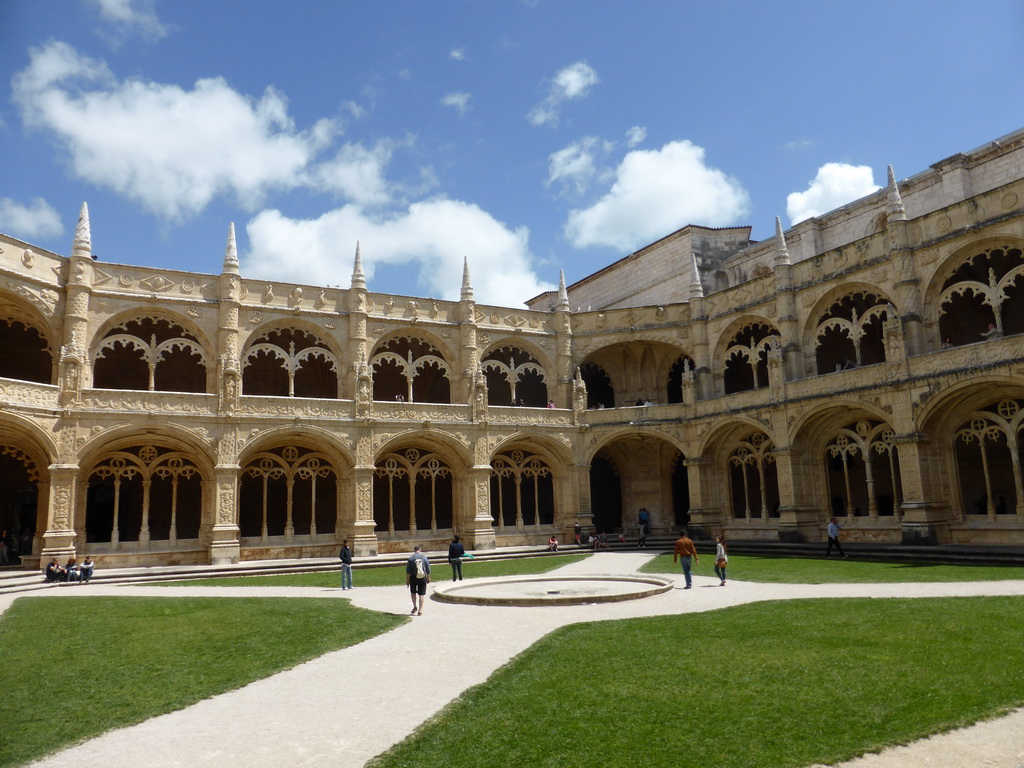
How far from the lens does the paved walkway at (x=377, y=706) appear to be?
6551 mm

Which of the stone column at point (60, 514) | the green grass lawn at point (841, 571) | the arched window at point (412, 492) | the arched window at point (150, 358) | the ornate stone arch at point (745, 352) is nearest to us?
the green grass lawn at point (841, 571)

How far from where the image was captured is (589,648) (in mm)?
10477

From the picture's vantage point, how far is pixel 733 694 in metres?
7.99

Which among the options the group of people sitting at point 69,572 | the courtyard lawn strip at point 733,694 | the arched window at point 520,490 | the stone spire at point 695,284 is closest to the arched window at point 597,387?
the arched window at point 520,490

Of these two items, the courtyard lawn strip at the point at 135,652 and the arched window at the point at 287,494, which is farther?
the arched window at the point at 287,494

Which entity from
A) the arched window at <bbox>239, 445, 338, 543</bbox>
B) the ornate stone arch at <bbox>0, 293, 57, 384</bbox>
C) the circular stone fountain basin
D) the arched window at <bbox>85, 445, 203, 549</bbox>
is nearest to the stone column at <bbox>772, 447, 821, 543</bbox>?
the circular stone fountain basin

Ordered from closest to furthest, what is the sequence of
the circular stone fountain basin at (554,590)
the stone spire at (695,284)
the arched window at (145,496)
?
the circular stone fountain basin at (554,590) → the arched window at (145,496) → the stone spire at (695,284)

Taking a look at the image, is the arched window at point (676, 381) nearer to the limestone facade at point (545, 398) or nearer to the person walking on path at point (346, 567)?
the limestone facade at point (545, 398)

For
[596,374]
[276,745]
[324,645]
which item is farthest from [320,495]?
[276,745]

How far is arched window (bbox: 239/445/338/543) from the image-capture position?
30.1 metres

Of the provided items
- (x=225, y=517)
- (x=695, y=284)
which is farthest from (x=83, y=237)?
(x=695, y=284)

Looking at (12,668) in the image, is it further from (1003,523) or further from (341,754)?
(1003,523)

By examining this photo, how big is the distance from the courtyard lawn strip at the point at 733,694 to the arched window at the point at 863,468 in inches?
624

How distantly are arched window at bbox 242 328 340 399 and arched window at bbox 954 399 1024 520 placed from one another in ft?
77.5
